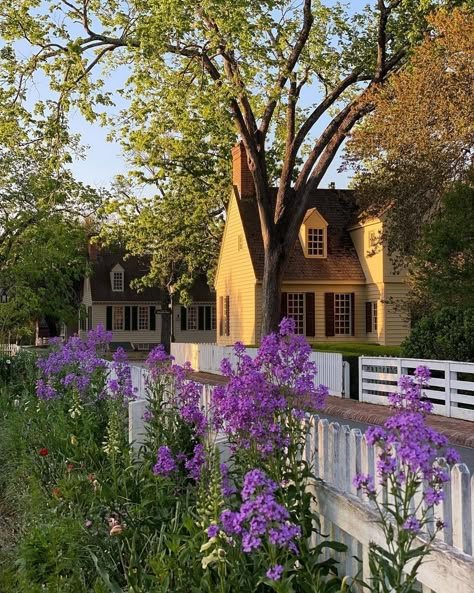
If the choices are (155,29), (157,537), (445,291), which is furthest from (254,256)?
(157,537)

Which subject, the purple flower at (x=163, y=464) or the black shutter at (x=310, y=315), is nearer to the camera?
the purple flower at (x=163, y=464)

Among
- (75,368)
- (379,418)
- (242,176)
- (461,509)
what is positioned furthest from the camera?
(242,176)

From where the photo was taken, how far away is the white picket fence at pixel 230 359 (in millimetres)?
18125

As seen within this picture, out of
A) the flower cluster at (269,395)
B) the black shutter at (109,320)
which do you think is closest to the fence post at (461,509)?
the flower cluster at (269,395)

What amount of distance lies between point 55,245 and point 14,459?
18793 millimetres

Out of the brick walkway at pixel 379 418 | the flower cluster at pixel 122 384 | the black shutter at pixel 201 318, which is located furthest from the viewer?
the black shutter at pixel 201 318

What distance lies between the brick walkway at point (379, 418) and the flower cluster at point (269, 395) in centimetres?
735

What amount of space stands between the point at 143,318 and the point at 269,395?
51565mm

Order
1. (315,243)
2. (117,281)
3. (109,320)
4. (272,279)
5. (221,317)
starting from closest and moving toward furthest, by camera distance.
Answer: (272,279), (315,243), (221,317), (109,320), (117,281)

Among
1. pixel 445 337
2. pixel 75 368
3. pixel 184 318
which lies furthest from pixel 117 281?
pixel 75 368

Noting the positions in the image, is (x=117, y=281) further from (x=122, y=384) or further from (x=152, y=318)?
(x=122, y=384)

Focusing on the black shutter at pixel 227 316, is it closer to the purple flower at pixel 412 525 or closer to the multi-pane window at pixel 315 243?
the multi-pane window at pixel 315 243

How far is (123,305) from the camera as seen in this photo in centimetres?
5491

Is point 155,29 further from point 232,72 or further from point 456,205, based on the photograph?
point 456,205
